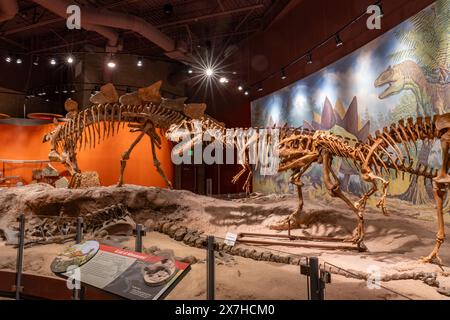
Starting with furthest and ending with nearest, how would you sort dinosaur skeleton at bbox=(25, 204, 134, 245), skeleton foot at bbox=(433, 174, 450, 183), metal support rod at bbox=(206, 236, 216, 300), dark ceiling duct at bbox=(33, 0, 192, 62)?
dark ceiling duct at bbox=(33, 0, 192, 62)
dinosaur skeleton at bbox=(25, 204, 134, 245)
skeleton foot at bbox=(433, 174, 450, 183)
metal support rod at bbox=(206, 236, 216, 300)

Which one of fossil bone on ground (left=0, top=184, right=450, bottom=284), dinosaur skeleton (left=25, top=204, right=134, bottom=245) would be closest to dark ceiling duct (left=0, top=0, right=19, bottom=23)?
fossil bone on ground (left=0, top=184, right=450, bottom=284)

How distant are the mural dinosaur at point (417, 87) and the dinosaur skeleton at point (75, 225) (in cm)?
543

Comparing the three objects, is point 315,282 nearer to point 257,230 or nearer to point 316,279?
point 316,279

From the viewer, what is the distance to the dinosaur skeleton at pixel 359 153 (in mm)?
3744

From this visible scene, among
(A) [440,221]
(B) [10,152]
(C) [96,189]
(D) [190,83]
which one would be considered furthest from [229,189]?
(A) [440,221]

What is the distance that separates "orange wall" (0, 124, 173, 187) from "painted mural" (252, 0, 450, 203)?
5042 millimetres

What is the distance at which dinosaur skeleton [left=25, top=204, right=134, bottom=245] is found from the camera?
180 inches

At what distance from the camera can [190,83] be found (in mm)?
14031

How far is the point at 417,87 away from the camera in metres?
5.84

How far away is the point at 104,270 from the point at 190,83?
12466 millimetres

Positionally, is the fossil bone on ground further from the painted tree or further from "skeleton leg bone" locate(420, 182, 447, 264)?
"skeleton leg bone" locate(420, 182, 447, 264)

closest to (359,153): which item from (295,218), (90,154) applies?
(295,218)

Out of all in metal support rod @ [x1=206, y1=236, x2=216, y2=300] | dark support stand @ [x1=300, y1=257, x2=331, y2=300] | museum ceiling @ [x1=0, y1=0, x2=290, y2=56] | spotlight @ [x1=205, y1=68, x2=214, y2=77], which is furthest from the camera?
spotlight @ [x1=205, y1=68, x2=214, y2=77]
